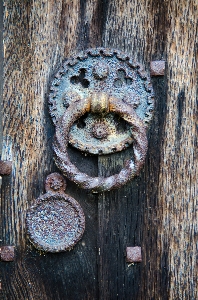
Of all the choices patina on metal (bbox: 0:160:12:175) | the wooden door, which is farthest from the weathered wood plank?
patina on metal (bbox: 0:160:12:175)

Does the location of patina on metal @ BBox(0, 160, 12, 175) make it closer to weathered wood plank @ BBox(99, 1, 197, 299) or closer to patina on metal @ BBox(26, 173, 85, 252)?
patina on metal @ BBox(26, 173, 85, 252)

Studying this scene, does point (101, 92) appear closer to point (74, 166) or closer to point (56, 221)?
point (74, 166)

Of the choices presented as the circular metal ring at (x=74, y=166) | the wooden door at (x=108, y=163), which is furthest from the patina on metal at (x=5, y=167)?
the circular metal ring at (x=74, y=166)

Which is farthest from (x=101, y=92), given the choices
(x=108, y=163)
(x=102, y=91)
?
(x=108, y=163)

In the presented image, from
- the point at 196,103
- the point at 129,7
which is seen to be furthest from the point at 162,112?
the point at 129,7

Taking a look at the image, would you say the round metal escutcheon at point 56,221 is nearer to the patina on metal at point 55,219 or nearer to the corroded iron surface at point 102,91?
the patina on metal at point 55,219

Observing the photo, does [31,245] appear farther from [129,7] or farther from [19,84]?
[129,7]

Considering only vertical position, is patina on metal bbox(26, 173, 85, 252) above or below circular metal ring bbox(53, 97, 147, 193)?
below
